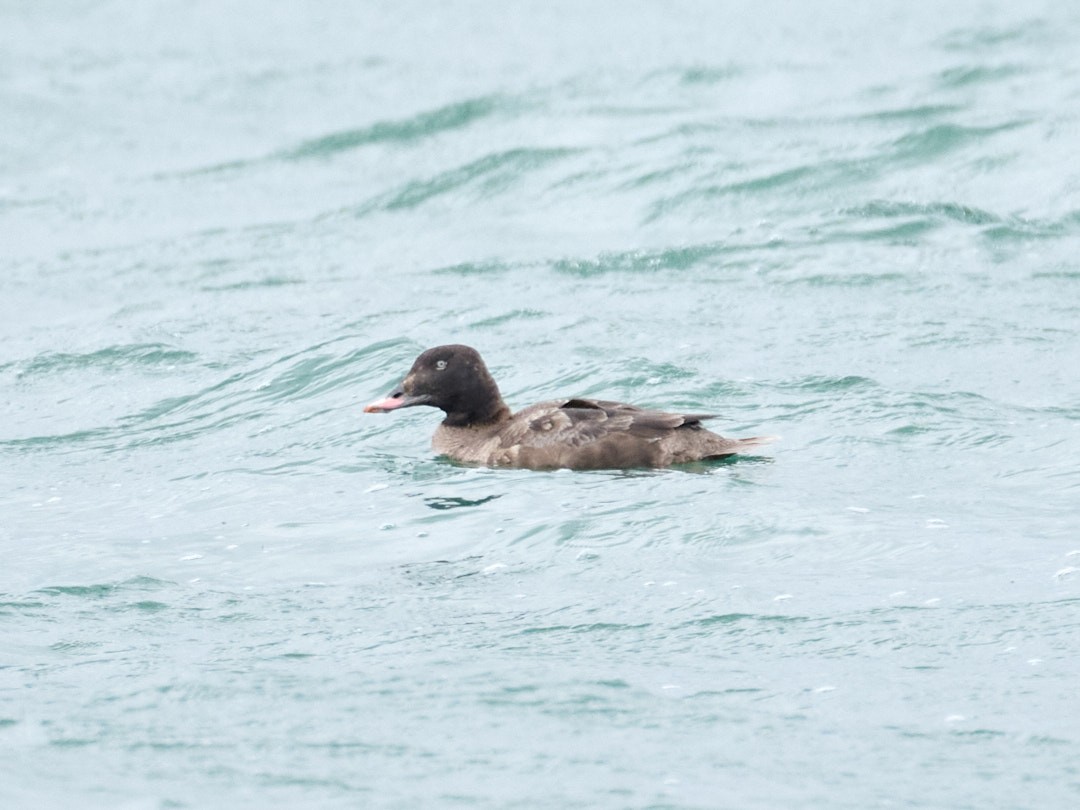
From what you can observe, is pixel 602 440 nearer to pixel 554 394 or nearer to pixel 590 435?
pixel 590 435

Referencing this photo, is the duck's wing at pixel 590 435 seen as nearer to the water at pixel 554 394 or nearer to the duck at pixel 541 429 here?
the duck at pixel 541 429

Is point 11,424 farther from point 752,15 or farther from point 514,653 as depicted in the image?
point 752,15

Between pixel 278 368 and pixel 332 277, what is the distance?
2.73 metres

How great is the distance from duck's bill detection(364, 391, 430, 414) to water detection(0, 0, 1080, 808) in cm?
31

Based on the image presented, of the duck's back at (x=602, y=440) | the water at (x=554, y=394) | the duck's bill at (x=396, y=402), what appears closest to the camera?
the water at (x=554, y=394)

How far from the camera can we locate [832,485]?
9.02 metres

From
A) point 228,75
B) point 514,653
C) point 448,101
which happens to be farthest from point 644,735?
point 228,75

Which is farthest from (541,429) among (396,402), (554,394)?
(554,394)

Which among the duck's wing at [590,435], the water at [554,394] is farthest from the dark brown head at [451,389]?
the duck's wing at [590,435]

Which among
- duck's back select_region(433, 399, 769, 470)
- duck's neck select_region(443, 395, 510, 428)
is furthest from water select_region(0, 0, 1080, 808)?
duck's neck select_region(443, 395, 510, 428)

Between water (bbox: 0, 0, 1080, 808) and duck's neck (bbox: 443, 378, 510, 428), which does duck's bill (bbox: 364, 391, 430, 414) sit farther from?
water (bbox: 0, 0, 1080, 808)

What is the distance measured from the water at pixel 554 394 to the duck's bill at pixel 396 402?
0.31 metres

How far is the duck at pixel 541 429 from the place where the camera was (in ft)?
30.6

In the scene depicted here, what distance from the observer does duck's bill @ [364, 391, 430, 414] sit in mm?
10031
